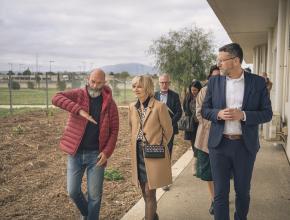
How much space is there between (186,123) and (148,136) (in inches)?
94.2

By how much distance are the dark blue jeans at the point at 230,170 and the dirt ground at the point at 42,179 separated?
1.62m

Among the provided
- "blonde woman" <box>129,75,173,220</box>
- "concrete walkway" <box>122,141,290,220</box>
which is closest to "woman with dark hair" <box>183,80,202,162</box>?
"concrete walkway" <box>122,141,290,220</box>

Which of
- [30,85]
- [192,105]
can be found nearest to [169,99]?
[192,105]

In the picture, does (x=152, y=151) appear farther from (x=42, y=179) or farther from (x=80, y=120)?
(x=42, y=179)

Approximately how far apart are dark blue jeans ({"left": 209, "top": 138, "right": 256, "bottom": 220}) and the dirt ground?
1622mm

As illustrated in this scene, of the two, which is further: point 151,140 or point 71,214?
point 71,214

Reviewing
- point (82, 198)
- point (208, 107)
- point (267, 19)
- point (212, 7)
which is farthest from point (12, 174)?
point (267, 19)

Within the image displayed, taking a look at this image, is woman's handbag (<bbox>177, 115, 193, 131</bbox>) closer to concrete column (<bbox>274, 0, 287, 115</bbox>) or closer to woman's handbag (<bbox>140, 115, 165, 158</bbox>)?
A: woman's handbag (<bbox>140, 115, 165, 158</bbox>)

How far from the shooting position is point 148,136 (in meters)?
4.47

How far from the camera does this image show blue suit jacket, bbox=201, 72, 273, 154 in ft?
13.4

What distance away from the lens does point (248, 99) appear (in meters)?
4.10

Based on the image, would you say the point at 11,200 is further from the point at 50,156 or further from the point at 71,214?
the point at 50,156

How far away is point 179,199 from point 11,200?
7.90ft

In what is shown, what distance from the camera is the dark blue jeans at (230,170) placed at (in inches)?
163
